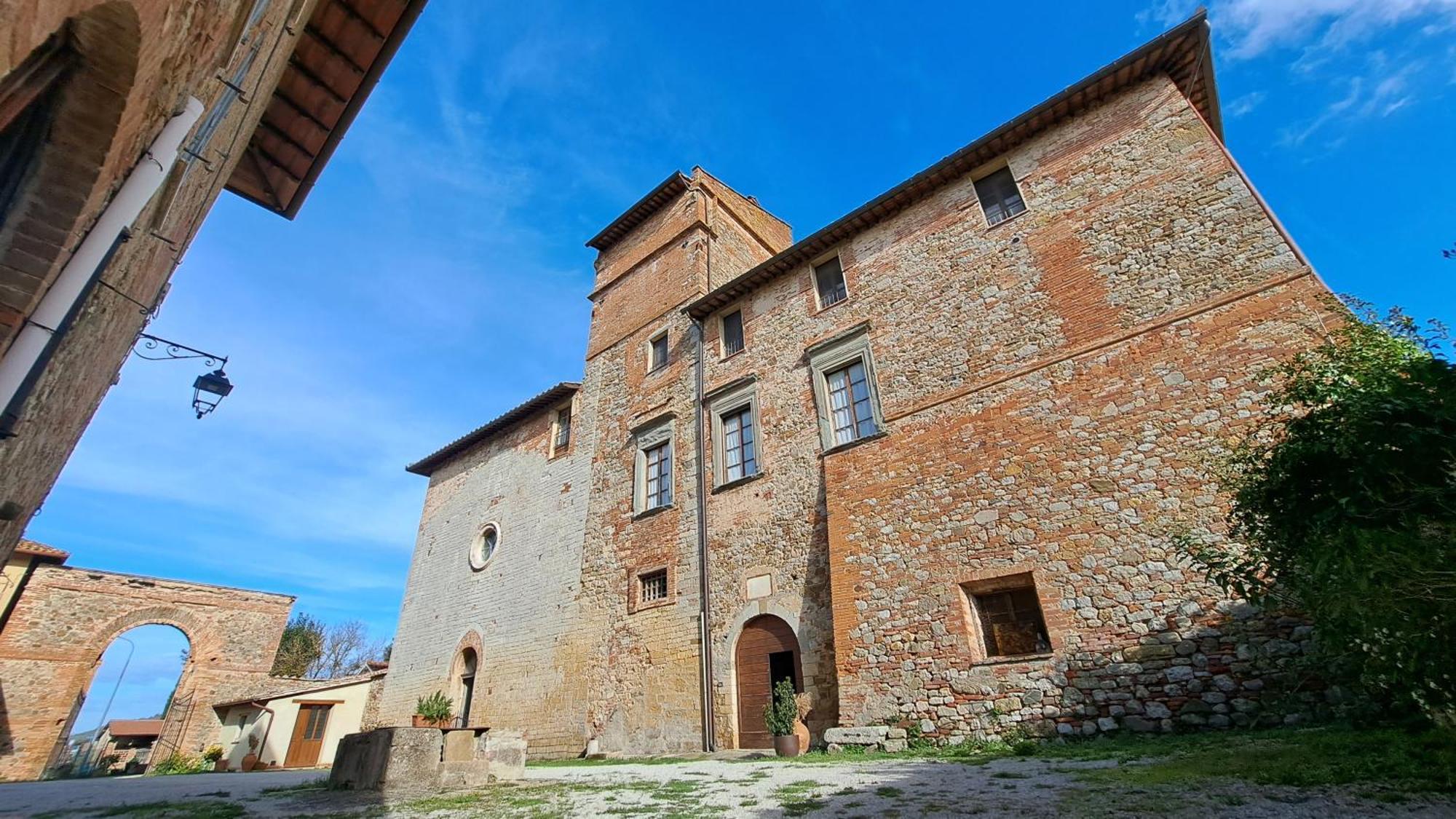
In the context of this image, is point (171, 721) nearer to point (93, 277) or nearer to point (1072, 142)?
point (93, 277)

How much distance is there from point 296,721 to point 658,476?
49.5ft

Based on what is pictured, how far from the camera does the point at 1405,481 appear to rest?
3.71m

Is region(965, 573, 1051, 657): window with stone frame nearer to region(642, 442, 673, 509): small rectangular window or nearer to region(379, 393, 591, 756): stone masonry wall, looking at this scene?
region(642, 442, 673, 509): small rectangular window

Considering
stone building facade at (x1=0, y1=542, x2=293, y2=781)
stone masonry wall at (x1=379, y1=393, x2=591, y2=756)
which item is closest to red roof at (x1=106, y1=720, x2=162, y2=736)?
stone building facade at (x1=0, y1=542, x2=293, y2=781)

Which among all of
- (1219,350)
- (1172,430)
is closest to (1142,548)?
(1172,430)

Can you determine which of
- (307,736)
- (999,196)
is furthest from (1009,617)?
(307,736)

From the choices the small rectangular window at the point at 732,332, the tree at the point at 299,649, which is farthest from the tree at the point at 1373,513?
the tree at the point at 299,649

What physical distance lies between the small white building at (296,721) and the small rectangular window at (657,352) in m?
13.4

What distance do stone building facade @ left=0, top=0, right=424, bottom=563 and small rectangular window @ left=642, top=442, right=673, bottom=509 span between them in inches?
368

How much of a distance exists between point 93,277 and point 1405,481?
7.28 metres

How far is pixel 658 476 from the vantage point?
14.4 meters

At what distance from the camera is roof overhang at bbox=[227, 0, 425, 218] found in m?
6.18

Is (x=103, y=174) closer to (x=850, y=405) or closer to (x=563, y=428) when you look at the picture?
(x=850, y=405)

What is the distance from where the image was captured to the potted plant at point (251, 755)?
1772 cm
